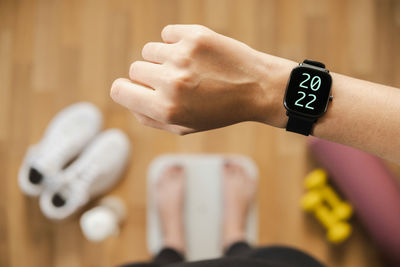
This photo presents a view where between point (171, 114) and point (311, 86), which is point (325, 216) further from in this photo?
point (171, 114)

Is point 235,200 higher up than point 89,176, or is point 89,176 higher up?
point 89,176

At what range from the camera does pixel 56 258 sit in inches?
55.1

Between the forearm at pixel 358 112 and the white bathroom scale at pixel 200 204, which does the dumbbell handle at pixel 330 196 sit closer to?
the white bathroom scale at pixel 200 204

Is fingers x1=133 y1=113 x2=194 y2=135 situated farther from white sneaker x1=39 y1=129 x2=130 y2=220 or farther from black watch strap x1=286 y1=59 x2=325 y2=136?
white sneaker x1=39 y1=129 x2=130 y2=220

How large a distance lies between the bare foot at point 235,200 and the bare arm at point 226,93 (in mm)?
704

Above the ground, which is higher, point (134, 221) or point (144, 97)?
point (144, 97)

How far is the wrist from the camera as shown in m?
0.68

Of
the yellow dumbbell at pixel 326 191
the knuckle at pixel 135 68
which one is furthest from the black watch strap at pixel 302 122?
the yellow dumbbell at pixel 326 191

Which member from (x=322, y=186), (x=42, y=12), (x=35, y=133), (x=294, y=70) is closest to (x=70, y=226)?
(x=35, y=133)

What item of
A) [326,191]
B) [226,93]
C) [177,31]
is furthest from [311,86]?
[326,191]

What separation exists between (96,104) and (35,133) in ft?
0.96

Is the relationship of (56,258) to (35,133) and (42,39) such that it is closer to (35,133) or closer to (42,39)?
(35,133)

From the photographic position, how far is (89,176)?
1.30 m

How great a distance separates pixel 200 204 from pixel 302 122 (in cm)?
82
